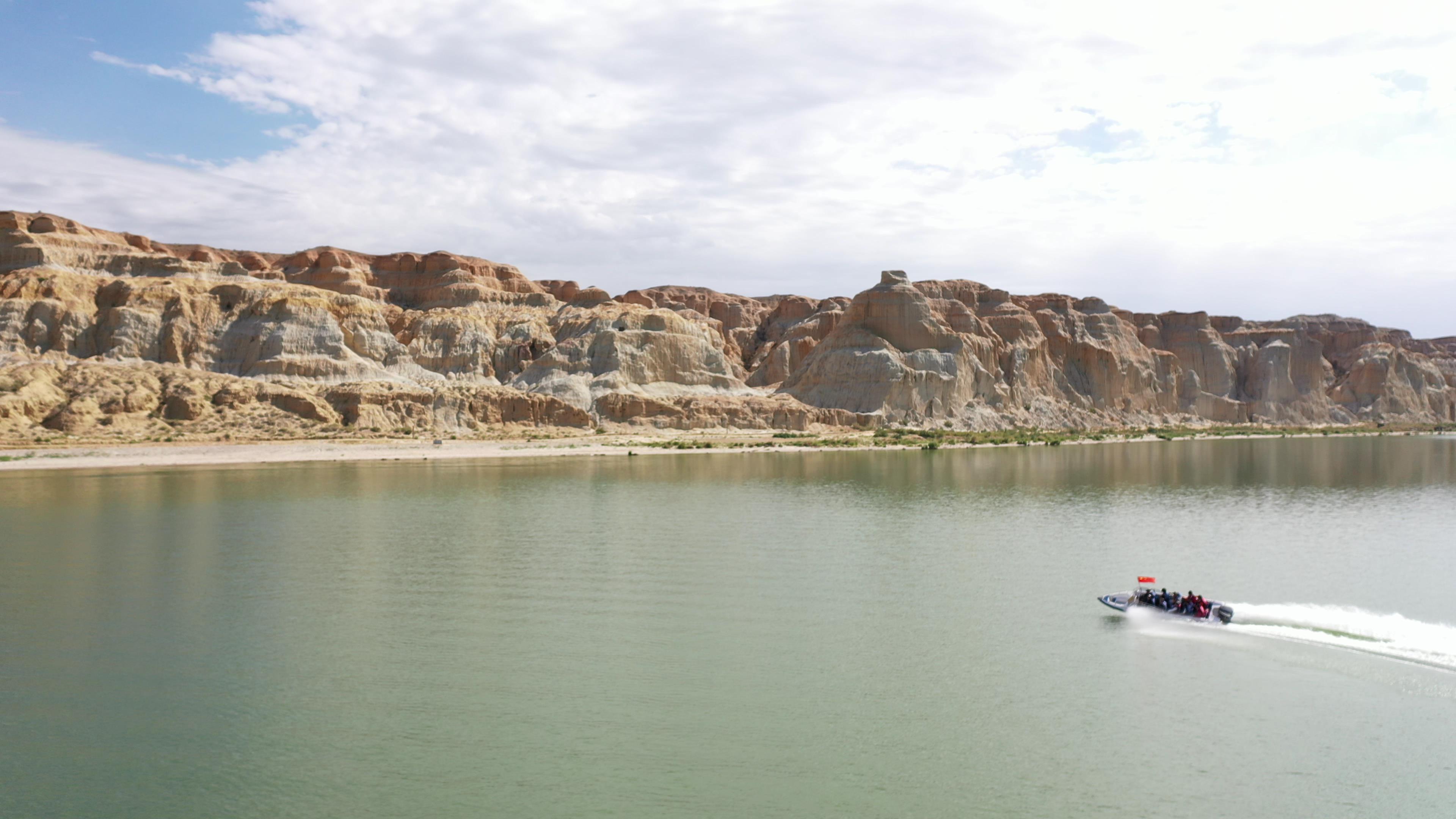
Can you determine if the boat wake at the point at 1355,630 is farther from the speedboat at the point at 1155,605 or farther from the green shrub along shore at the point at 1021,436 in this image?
the green shrub along shore at the point at 1021,436

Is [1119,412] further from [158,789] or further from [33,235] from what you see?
[158,789]

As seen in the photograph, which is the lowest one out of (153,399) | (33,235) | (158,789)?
(158,789)

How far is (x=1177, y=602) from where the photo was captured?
24.9 metres

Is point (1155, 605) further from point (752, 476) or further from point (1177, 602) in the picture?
point (752, 476)

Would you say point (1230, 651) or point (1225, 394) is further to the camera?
point (1225, 394)

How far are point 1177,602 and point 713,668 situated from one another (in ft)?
39.7

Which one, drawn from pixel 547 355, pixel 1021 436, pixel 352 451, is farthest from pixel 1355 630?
pixel 547 355

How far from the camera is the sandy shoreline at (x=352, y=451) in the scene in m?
68.2

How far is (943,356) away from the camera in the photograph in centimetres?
14088

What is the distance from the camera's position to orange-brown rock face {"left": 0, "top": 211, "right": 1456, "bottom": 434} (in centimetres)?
9862

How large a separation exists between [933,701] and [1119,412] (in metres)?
160

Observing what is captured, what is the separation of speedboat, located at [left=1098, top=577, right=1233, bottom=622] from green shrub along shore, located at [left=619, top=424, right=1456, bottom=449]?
7176cm

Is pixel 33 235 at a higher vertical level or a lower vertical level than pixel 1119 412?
higher

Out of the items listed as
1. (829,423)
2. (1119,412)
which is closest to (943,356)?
(829,423)
